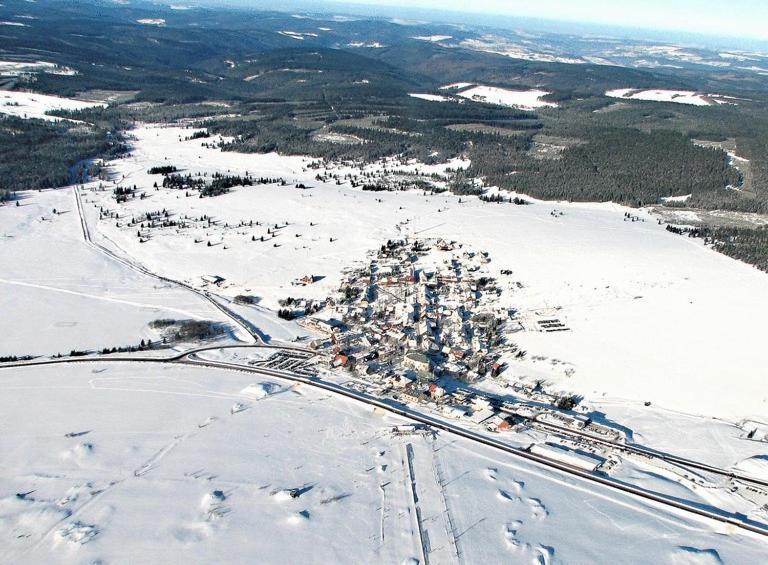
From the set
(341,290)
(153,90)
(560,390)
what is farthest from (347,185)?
(153,90)

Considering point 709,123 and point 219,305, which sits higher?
point 709,123

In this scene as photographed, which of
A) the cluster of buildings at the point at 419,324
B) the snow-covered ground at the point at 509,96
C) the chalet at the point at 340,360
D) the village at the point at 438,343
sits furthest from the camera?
the snow-covered ground at the point at 509,96

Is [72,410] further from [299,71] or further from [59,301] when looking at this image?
[299,71]

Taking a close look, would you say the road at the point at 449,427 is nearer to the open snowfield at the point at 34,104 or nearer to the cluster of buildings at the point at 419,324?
the cluster of buildings at the point at 419,324

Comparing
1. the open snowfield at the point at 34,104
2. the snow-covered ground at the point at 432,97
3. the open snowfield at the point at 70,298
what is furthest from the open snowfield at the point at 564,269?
the snow-covered ground at the point at 432,97

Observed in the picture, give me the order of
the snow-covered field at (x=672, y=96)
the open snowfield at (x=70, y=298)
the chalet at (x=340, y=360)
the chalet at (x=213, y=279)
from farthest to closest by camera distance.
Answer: the snow-covered field at (x=672, y=96) < the chalet at (x=213, y=279) < the open snowfield at (x=70, y=298) < the chalet at (x=340, y=360)
